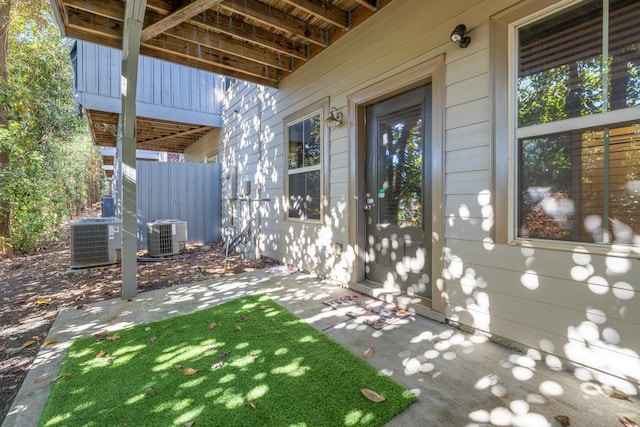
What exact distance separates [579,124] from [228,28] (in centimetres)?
367

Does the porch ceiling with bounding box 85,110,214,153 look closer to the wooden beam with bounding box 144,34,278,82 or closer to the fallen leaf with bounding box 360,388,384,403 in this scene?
the wooden beam with bounding box 144,34,278,82

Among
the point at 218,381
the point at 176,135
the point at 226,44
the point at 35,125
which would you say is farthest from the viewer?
the point at 176,135

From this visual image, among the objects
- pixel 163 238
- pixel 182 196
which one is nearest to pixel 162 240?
pixel 163 238

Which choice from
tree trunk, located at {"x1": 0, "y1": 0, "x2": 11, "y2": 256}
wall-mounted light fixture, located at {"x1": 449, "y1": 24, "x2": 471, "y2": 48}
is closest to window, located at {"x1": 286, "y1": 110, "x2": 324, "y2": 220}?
wall-mounted light fixture, located at {"x1": 449, "y1": 24, "x2": 471, "y2": 48}

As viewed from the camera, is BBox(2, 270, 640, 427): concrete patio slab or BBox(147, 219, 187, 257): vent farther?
BBox(147, 219, 187, 257): vent

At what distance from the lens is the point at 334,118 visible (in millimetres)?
3596

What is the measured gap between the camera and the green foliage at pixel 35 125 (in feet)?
18.0

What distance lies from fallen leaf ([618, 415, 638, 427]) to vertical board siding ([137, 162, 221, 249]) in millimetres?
7295

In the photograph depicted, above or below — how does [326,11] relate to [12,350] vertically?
above

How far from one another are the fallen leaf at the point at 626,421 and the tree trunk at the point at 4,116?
830cm

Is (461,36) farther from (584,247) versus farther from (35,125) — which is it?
(35,125)

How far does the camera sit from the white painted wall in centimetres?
169

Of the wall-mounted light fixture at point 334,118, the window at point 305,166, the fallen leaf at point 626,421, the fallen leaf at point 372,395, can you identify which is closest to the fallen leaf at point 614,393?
the fallen leaf at point 626,421

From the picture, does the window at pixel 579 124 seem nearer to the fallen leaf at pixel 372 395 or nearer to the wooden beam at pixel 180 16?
the fallen leaf at pixel 372 395
